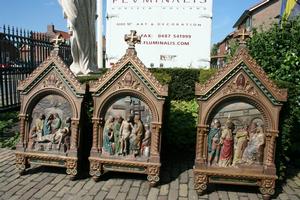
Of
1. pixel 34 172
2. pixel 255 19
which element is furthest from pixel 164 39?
pixel 255 19

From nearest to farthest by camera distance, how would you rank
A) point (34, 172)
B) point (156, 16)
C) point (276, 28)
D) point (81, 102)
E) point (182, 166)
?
point (81, 102) < point (34, 172) < point (182, 166) < point (276, 28) < point (156, 16)

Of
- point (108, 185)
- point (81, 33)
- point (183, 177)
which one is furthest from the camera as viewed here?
point (81, 33)

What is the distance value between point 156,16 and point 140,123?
7442 mm

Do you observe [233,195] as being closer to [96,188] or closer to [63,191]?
[96,188]

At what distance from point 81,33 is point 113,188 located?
151 inches

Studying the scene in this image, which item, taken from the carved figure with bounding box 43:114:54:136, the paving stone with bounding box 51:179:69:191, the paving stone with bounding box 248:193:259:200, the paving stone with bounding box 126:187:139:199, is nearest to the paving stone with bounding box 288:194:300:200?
the paving stone with bounding box 248:193:259:200

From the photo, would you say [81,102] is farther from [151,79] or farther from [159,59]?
[159,59]

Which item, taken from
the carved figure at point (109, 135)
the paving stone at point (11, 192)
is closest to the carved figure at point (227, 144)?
the carved figure at point (109, 135)

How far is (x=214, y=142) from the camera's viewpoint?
3914mm

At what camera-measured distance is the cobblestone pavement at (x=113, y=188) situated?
382 cm

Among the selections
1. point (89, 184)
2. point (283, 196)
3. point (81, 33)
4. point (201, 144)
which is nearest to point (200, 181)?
point (201, 144)

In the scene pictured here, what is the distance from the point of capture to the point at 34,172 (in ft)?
14.9

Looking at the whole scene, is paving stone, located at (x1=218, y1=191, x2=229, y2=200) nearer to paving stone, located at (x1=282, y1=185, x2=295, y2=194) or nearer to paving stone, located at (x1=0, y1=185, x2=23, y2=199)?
paving stone, located at (x1=282, y1=185, x2=295, y2=194)

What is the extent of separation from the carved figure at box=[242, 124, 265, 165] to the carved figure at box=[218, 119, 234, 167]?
0.73 feet
